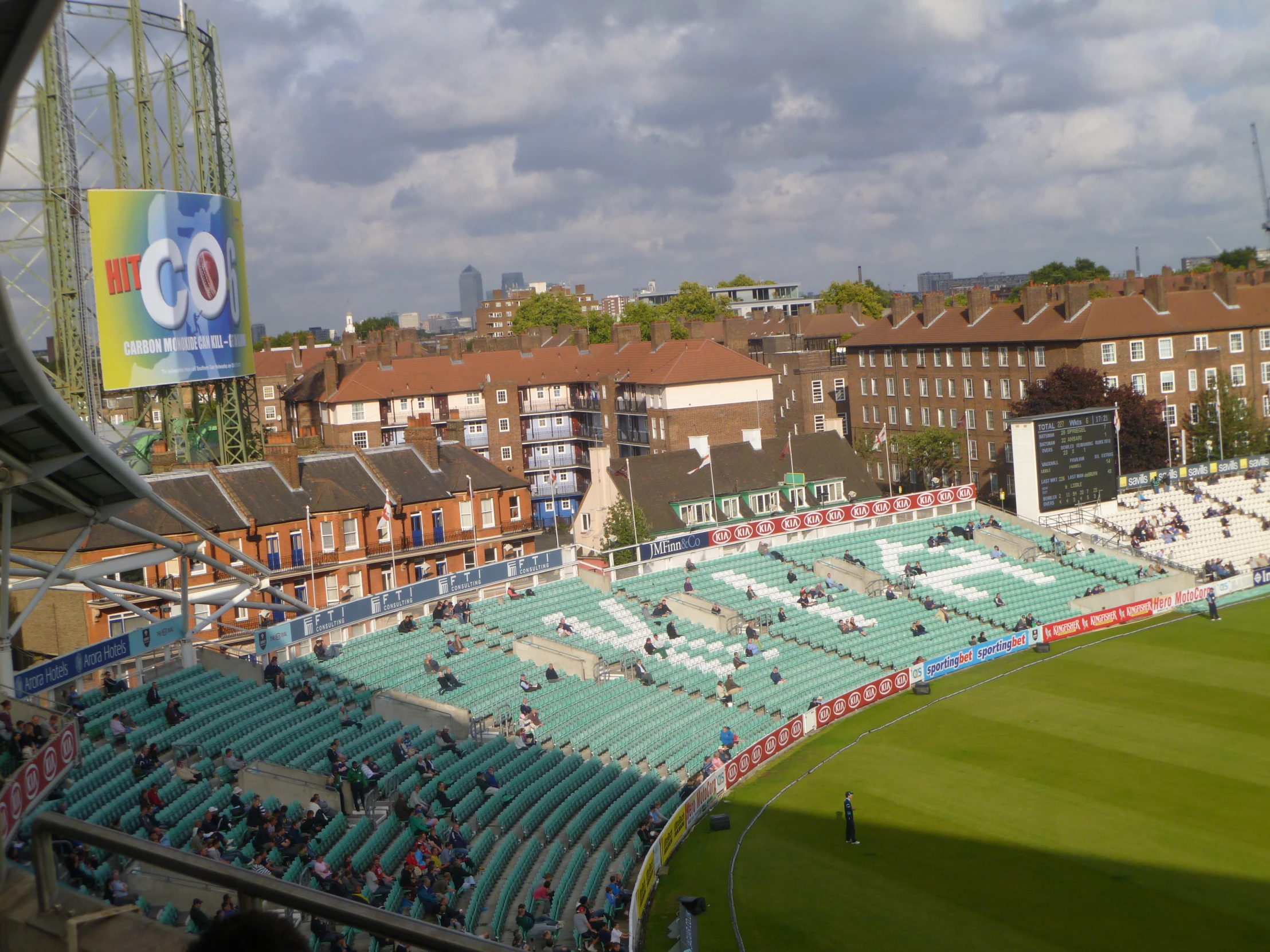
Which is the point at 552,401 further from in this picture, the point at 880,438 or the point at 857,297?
the point at 857,297

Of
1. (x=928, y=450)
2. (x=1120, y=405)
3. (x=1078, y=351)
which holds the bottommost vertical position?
(x=928, y=450)

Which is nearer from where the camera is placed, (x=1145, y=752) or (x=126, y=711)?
(x=126, y=711)

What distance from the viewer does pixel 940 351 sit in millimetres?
90000

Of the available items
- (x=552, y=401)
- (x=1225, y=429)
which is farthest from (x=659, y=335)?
(x=1225, y=429)

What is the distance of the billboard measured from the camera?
41250 millimetres

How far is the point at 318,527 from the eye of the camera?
172 feet

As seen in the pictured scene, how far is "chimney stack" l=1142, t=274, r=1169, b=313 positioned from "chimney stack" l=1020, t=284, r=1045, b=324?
23.0ft

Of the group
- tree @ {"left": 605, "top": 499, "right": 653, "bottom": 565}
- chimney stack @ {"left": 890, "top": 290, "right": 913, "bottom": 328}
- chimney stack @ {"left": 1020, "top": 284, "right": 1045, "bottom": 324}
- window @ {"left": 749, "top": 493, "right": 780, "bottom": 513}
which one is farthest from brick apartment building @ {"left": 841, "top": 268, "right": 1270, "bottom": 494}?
tree @ {"left": 605, "top": 499, "right": 653, "bottom": 565}

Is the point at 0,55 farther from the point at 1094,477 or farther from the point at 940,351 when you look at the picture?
the point at 940,351

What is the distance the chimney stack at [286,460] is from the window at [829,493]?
3102 centimetres

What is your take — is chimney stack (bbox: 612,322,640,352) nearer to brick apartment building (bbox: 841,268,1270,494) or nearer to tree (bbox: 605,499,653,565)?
brick apartment building (bbox: 841,268,1270,494)

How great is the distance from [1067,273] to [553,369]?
102 m

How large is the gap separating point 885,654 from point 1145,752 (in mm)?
11856

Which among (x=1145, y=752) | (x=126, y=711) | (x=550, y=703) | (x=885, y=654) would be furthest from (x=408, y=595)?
(x=1145, y=752)
